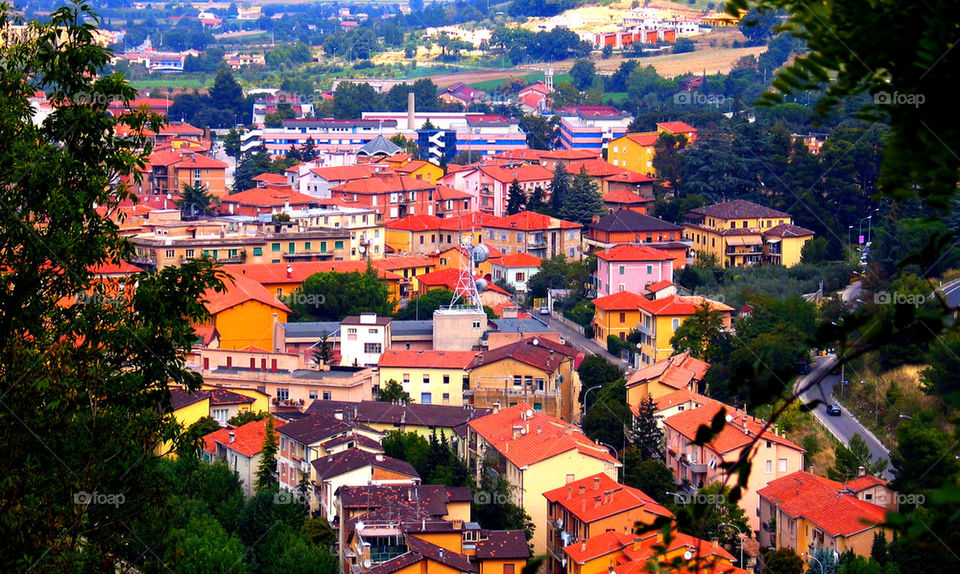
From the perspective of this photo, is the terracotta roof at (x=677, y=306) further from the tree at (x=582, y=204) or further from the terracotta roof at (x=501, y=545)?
the terracotta roof at (x=501, y=545)

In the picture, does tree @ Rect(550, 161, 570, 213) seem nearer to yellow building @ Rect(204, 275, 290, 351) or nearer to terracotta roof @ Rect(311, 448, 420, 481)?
yellow building @ Rect(204, 275, 290, 351)

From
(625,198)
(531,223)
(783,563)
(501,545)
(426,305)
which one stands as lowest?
(426,305)

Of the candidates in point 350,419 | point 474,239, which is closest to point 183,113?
point 474,239

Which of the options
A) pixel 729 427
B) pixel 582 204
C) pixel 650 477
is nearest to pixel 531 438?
pixel 650 477

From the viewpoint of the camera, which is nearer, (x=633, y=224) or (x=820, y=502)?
(x=820, y=502)

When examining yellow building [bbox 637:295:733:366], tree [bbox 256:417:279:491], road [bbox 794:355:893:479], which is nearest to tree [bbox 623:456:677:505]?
road [bbox 794:355:893:479]

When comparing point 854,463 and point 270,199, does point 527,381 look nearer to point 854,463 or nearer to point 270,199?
point 854,463

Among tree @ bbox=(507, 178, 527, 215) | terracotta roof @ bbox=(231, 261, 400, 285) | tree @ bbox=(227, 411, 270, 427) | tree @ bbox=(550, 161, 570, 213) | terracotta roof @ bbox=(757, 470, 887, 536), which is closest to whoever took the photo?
terracotta roof @ bbox=(757, 470, 887, 536)

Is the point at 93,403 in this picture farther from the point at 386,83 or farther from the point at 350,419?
the point at 386,83
